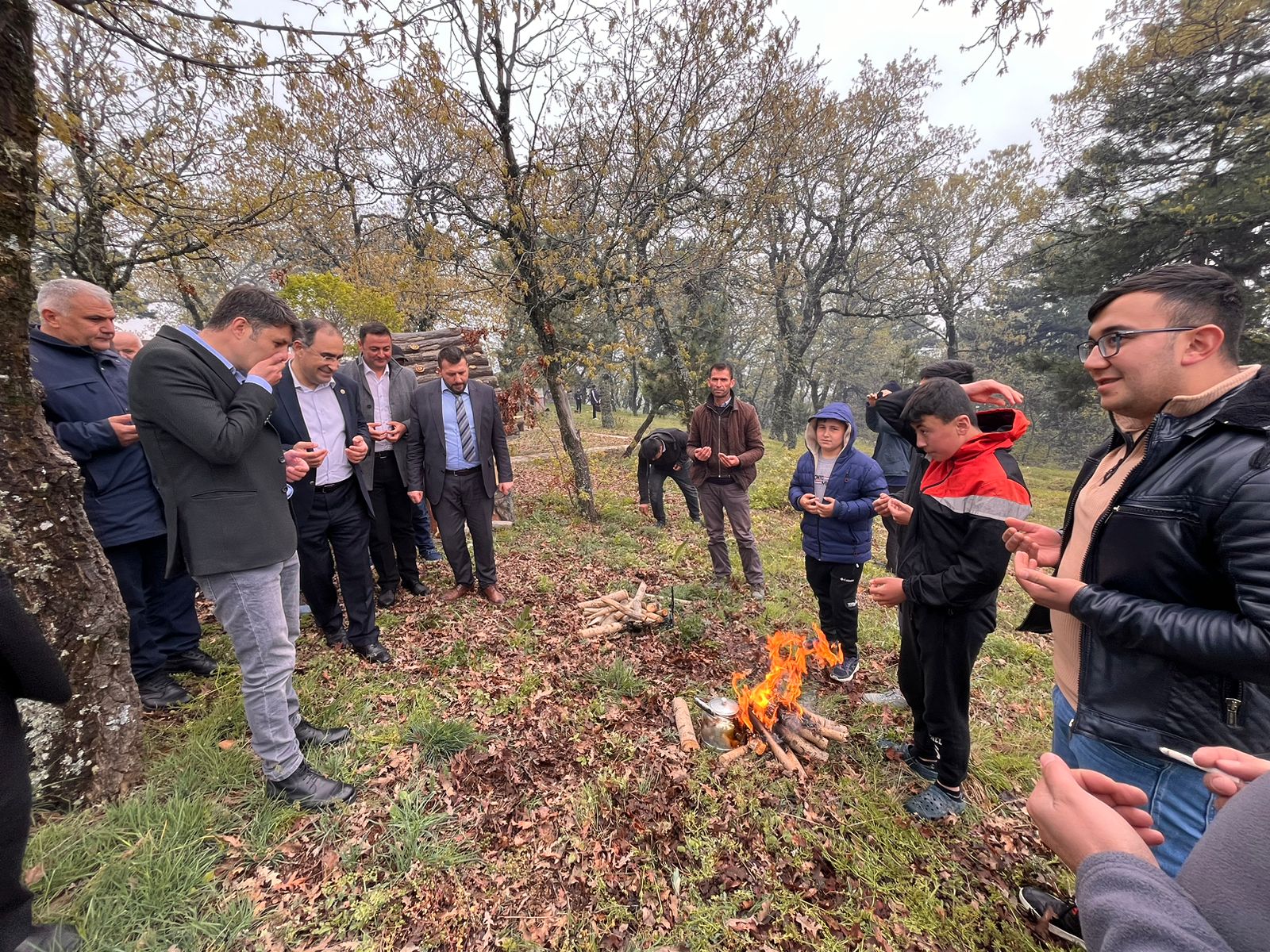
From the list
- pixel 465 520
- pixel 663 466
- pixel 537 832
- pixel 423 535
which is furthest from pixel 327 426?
pixel 663 466

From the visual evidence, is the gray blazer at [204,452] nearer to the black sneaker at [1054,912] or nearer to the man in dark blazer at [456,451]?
the man in dark blazer at [456,451]

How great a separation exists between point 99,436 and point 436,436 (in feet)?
7.52

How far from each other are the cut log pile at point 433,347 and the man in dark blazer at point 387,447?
11.5 ft

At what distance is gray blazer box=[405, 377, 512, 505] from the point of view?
4.85 metres

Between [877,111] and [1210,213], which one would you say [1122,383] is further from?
[877,111]

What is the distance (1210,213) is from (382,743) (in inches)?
686

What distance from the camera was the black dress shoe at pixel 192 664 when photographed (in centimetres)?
369

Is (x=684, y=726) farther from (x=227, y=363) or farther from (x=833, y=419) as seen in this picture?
(x=227, y=363)

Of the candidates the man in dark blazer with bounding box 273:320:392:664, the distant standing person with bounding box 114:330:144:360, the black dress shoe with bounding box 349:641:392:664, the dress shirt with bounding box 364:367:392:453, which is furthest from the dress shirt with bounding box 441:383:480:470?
the distant standing person with bounding box 114:330:144:360

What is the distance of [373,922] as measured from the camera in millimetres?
2211

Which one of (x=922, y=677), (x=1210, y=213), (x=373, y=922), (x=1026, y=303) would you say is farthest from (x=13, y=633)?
(x=1026, y=303)

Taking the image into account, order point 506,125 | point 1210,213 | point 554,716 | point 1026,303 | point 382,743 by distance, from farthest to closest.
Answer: point 1026,303 < point 1210,213 < point 506,125 < point 554,716 < point 382,743

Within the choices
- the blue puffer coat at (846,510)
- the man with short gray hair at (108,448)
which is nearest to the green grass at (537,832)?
the man with short gray hair at (108,448)

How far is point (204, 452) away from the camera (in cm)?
226
